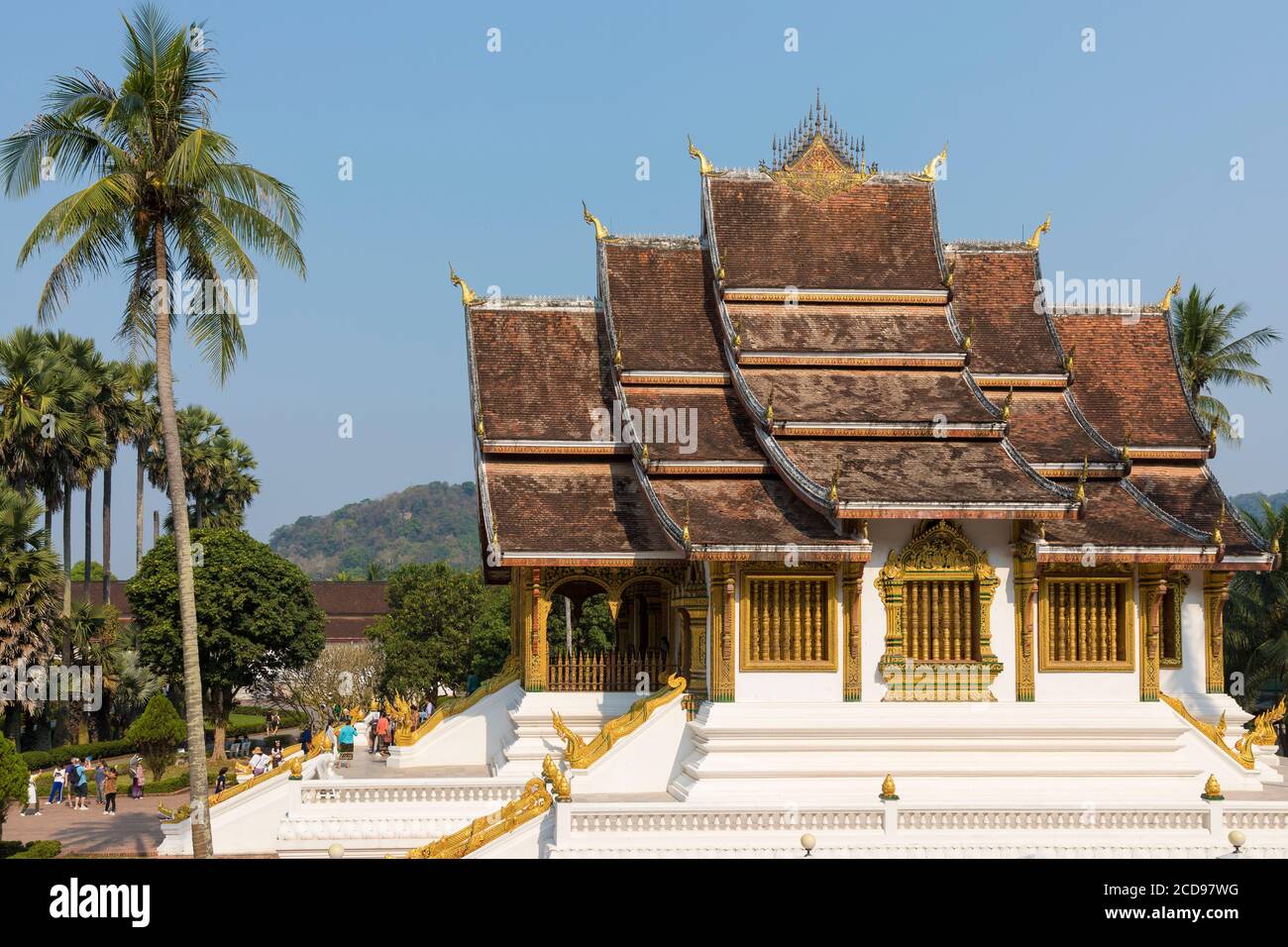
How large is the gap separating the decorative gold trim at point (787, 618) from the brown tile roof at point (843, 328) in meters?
4.76

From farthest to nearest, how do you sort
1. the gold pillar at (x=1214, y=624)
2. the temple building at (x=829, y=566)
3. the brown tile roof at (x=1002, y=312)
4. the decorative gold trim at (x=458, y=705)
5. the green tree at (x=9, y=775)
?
the gold pillar at (x=1214, y=624)
the decorative gold trim at (x=458, y=705)
the brown tile roof at (x=1002, y=312)
the green tree at (x=9, y=775)
the temple building at (x=829, y=566)

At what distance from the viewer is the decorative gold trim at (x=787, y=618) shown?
2283 centimetres

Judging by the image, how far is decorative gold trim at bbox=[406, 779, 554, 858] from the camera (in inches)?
821

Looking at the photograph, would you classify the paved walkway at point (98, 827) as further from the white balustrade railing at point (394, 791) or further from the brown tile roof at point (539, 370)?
the brown tile roof at point (539, 370)

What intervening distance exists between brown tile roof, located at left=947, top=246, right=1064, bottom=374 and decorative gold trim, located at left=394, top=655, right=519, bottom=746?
10160mm

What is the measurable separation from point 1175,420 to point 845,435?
8195 millimetres

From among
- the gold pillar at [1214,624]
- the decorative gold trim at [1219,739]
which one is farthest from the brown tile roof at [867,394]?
the gold pillar at [1214,624]

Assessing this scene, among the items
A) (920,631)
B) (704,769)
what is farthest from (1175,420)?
(704,769)

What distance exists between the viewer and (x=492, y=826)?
21234 mm

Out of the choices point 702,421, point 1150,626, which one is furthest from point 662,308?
point 1150,626

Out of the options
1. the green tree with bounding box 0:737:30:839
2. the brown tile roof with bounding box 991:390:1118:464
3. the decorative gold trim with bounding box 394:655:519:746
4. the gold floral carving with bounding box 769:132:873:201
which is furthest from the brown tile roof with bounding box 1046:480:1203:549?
the green tree with bounding box 0:737:30:839

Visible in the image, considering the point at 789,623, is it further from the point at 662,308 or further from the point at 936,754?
the point at 662,308

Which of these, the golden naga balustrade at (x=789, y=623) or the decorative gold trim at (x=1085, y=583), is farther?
the decorative gold trim at (x=1085, y=583)
